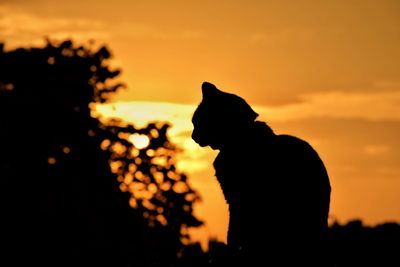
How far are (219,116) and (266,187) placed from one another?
731mm

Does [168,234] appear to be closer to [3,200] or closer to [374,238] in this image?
[3,200]

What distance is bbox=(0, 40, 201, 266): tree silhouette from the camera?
38656 mm

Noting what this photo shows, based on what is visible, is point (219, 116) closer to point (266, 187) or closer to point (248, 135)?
point (248, 135)

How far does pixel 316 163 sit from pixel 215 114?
952 millimetres

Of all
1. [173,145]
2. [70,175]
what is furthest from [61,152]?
[173,145]

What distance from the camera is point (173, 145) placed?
4178 cm

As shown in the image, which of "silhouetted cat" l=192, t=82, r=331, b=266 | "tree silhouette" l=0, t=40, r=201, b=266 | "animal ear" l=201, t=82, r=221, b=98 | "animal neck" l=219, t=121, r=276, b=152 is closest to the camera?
"silhouetted cat" l=192, t=82, r=331, b=266

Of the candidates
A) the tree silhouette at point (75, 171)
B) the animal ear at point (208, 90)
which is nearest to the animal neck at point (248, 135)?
the animal ear at point (208, 90)

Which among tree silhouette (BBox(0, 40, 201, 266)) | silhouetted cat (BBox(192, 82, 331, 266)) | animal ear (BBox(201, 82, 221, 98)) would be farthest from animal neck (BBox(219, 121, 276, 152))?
tree silhouette (BBox(0, 40, 201, 266))

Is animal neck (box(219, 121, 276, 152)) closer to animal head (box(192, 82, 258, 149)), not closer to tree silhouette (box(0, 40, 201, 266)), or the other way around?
animal head (box(192, 82, 258, 149))

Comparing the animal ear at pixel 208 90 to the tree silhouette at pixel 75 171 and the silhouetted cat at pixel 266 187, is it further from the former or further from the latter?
the tree silhouette at pixel 75 171

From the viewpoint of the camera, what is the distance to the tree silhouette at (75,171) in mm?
38656

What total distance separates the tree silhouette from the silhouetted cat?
30.7m

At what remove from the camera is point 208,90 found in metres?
7.60
